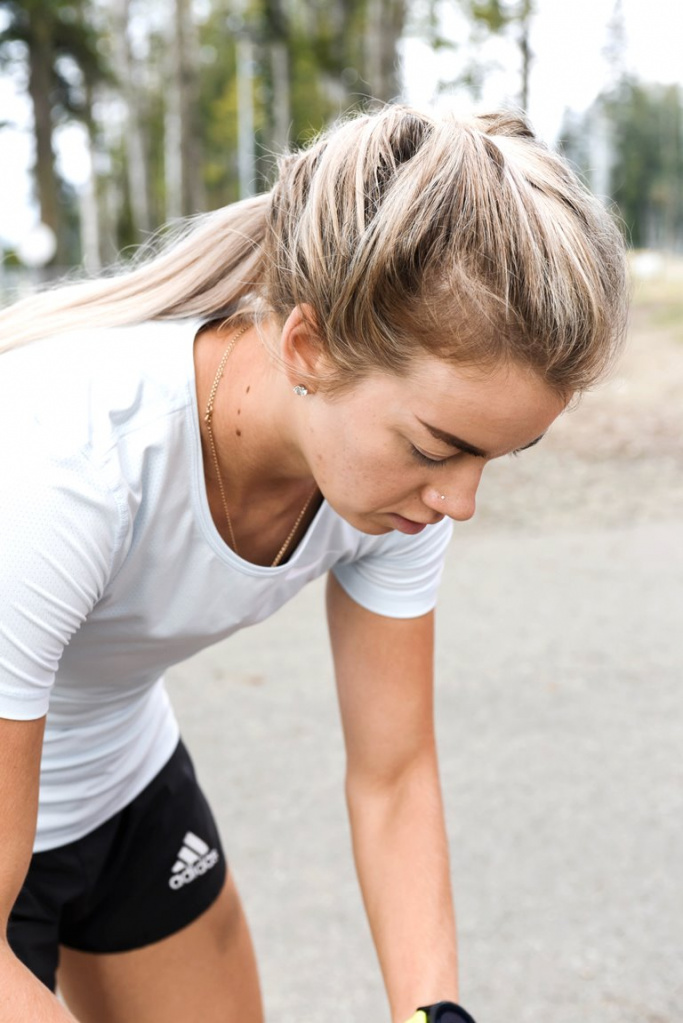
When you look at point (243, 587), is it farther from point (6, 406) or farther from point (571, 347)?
point (571, 347)

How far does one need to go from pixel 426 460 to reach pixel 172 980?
3.21 ft

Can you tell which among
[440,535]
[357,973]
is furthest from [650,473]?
[440,535]

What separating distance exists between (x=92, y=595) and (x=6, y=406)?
0.70 ft

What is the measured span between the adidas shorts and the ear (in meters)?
0.83

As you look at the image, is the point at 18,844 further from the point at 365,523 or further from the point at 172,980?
the point at 172,980

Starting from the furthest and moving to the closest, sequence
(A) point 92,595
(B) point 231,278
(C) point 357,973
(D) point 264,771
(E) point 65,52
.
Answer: (E) point 65,52 < (D) point 264,771 < (C) point 357,973 < (B) point 231,278 < (A) point 92,595

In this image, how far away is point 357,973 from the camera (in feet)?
8.33

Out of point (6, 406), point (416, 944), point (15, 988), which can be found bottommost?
point (416, 944)

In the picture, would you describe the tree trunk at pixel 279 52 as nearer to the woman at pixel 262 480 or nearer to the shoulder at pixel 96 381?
the woman at pixel 262 480

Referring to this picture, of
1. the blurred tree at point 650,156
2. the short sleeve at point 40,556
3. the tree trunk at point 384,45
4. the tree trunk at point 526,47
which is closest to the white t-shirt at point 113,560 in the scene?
the short sleeve at point 40,556

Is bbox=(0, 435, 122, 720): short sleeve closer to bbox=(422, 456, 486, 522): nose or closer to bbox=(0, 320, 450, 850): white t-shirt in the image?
bbox=(0, 320, 450, 850): white t-shirt

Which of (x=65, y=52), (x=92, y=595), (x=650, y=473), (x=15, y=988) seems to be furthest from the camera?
(x=65, y=52)

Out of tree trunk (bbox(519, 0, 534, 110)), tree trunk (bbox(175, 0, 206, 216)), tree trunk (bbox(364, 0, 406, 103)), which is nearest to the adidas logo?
tree trunk (bbox(364, 0, 406, 103))

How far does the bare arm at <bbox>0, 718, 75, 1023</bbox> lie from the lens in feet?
3.72
